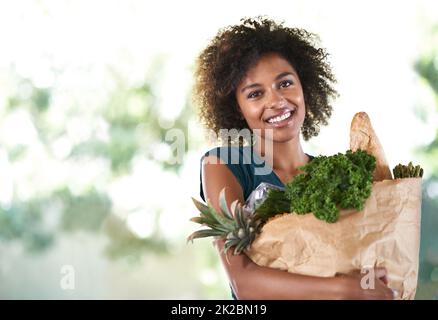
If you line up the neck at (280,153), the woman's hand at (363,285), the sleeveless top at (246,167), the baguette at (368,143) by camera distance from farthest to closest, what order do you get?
1. the neck at (280,153)
2. the sleeveless top at (246,167)
3. the baguette at (368,143)
4. the woman's hand at (363,285)

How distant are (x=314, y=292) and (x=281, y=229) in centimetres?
14

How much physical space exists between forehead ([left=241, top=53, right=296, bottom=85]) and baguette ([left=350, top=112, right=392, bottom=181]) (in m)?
0.29

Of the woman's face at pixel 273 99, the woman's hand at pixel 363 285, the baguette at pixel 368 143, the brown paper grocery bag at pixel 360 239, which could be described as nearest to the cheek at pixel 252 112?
the woman's face at pixel 273 99

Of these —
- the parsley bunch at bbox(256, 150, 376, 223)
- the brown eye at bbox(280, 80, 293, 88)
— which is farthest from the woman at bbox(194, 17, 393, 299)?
the parsley bunch at bbox(256, 150, 376, 223)

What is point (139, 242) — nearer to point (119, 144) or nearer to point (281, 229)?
point (119, 144)

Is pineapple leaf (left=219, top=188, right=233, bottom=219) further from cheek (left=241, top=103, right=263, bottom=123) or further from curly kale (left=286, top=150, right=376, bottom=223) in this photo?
cheek (left=241, top=103, right=263, bottom=123)

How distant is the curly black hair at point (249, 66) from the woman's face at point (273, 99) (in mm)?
39

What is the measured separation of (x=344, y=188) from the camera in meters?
1.28

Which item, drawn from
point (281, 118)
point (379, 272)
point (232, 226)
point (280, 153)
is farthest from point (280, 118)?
point (379, 272)

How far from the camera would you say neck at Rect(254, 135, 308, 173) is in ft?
5.52

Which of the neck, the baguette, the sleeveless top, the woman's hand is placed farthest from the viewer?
the neck

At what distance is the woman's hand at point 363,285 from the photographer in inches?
49.3

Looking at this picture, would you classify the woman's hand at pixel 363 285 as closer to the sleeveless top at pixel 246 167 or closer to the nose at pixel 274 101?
the sleeveless top at pixel 246 167
